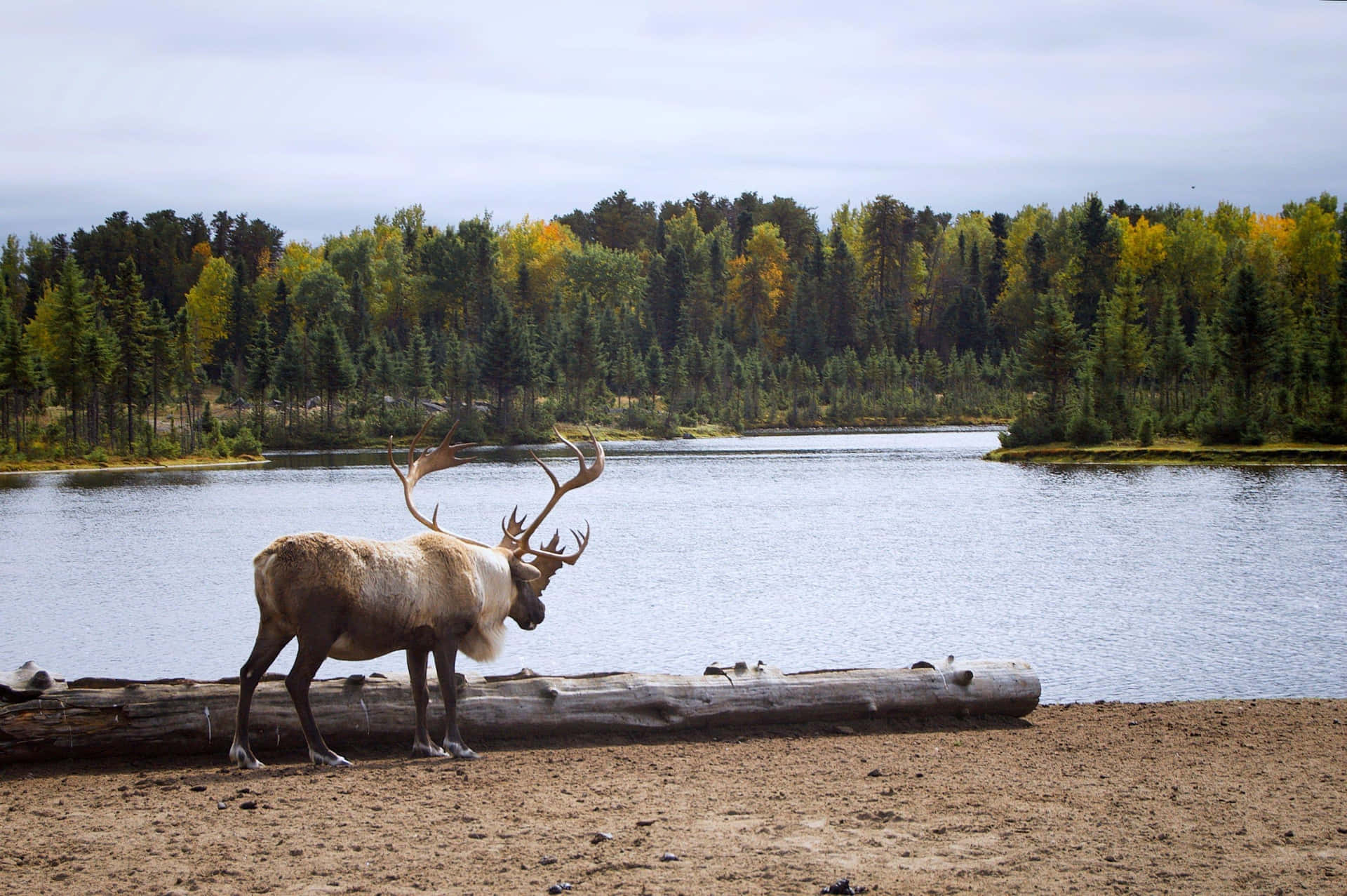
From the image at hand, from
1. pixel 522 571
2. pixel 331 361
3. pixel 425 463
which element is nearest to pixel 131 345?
pixel 331 361

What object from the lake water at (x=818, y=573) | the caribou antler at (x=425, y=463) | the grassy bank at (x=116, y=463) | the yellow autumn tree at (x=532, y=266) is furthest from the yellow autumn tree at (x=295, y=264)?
the caribou antler at (x=425, y=463)

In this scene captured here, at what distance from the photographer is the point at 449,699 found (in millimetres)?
8266

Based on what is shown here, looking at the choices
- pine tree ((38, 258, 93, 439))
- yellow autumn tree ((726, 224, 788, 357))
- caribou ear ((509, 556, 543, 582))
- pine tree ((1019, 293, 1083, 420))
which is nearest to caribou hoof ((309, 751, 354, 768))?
caribou ear ((509, 556, 543, 582))

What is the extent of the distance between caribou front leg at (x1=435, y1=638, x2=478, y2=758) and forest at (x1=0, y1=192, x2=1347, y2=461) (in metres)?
49.5

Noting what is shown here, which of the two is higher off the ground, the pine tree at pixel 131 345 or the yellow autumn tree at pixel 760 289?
the yellow autumn tree at pixel 760 289

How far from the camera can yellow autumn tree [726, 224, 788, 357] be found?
119188 mm

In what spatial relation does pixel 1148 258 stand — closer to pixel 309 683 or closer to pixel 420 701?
pixel 420 701

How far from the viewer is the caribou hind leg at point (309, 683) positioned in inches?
302

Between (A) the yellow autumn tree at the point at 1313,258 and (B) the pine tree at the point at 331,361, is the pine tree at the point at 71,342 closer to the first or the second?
Result: (B) the pine tree at the point at 331,361

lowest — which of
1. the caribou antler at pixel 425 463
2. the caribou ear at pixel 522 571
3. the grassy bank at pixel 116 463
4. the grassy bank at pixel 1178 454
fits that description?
the grassy bank at pixel 116 463

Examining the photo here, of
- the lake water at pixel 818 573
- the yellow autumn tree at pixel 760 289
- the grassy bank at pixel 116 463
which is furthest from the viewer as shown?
the yellow autumn tree at pixel 760 289

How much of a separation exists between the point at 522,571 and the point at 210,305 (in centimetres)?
9934

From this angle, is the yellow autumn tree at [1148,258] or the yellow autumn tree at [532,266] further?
the yellow autumn tree at [532,266]

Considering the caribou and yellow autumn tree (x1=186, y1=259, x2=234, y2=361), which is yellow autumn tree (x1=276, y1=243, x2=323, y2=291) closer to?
yellow autumn tree (x1=186, y1=259, x2=234, y2=361)
